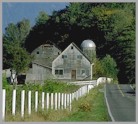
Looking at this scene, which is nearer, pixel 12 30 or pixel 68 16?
pixel 12 30

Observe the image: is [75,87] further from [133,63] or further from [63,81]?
[133,63]

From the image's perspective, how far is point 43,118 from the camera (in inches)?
632

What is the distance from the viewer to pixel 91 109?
19203 millimetres

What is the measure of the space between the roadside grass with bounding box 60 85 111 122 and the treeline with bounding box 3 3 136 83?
1518mm

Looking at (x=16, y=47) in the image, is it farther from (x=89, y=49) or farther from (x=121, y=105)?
(x=121, y=105)

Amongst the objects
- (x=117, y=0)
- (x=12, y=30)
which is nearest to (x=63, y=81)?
(x=12, y=30)

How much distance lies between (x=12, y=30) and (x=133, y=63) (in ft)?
14.2

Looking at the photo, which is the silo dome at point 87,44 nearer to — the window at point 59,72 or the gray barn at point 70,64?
the gray barn at point 70,64

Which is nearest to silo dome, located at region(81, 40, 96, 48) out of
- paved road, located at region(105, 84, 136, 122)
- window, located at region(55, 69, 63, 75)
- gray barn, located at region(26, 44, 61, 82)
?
gray barn, located at region(26, 44, 61, 82)

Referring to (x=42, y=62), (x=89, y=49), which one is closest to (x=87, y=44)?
(x=89, y=49)

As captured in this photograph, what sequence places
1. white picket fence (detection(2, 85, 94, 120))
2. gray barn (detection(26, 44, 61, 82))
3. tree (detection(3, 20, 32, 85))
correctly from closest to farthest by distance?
1. white picket fence (detection(2, 85, 94, 120))
2. tree (detection(3, 20, 32, 85))
3. gray barn (detection(26, 44, 61, 82))

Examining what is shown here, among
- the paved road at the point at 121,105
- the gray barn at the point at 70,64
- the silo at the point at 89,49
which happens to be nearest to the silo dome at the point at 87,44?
the silo at the point at 89,49

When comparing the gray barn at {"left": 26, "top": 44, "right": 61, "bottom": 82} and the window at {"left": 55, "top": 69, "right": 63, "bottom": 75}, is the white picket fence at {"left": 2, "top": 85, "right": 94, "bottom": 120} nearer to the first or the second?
the window at {"left": 55, "top": 69, "right": 63, "bottom": 75}

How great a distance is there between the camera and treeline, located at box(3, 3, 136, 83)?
64.7 feet
